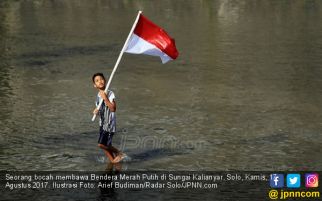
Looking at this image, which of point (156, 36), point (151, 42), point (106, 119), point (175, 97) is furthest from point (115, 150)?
point (175, 97)

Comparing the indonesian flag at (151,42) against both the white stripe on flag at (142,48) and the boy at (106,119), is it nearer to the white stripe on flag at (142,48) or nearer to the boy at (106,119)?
the white stripe on flag at (142,48)

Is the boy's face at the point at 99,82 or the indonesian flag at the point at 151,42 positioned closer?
the boy's face at the point at 99,82

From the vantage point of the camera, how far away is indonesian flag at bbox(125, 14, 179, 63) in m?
9.72

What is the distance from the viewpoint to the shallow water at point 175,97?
33.9 ft

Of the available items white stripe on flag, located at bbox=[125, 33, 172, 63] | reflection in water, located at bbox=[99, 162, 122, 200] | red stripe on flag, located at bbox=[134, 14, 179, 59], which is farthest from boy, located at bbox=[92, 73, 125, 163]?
red stripe on flag, located at bbox=[134, 14, 179, 59]

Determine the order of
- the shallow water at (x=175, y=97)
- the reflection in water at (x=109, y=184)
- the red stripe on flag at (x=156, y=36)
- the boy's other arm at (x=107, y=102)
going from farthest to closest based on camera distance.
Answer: the shallow water at (x=175, y=97) → the red stripe on flag at (x=156, y=36) → the boy's other arm at (x=107, y=102) → the reflection in water at (x=109, y=184)

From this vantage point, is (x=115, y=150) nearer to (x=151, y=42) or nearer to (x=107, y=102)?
(x=107, y=102)

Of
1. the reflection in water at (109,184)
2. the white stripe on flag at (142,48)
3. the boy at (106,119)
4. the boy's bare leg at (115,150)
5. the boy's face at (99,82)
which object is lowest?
the reflection in water at (109,184)

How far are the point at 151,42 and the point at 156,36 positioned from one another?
4.4 inches

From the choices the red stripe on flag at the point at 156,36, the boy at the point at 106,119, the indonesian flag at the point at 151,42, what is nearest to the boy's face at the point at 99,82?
the boy at the point at 106,119

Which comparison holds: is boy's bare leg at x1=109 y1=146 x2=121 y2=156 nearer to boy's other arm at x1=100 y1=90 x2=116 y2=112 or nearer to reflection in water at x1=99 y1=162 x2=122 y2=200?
reflection in water at x1=99 y1=162 x2=122 y2=200

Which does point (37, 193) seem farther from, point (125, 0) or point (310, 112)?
point (125, 0)

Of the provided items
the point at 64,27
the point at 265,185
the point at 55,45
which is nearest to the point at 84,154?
the point at 265,185

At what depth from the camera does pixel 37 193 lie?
8.60 meters
